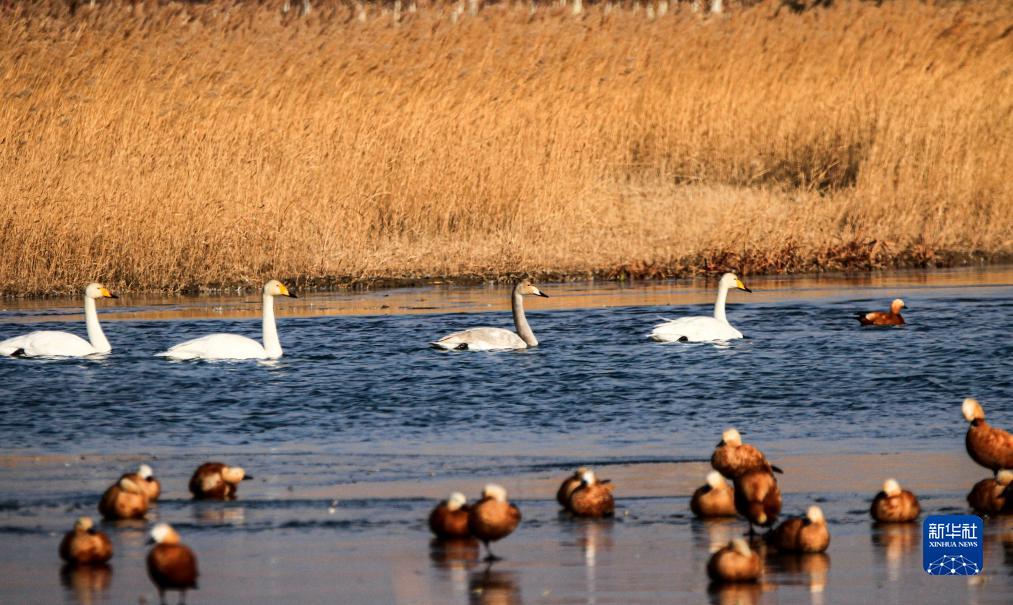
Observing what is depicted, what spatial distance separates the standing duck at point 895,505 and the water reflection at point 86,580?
285 centimetres

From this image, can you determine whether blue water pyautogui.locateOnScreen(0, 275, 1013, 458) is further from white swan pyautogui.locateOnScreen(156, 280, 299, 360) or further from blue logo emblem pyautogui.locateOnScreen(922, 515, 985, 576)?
blue logo emblem pyautogui.locateOnScreen(922, 515, 985, 576)

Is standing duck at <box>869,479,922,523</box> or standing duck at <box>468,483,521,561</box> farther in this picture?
standing duck at <box>869,479,922,523</box>

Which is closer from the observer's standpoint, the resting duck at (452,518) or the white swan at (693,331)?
the resting duck at (452,518)

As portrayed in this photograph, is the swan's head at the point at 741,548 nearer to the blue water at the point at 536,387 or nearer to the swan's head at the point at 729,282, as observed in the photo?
the blue water at the point at 536,387

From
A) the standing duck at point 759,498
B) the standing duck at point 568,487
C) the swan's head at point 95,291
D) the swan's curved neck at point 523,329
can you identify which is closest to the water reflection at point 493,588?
the standing duck at point 568,487

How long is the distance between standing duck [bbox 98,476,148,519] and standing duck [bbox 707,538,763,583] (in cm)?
241

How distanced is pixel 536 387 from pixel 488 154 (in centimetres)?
760

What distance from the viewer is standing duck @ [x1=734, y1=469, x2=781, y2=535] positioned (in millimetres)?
5973

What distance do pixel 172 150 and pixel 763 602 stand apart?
41.1 ft

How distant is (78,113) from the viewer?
656 inches

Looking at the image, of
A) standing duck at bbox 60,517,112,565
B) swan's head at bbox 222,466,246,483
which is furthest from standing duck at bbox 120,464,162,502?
standing duck at bbox 60,517,112,565

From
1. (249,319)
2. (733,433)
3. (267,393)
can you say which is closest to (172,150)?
(249,319)

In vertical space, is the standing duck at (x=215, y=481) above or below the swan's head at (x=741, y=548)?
above

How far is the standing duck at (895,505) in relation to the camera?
612 centimetres
